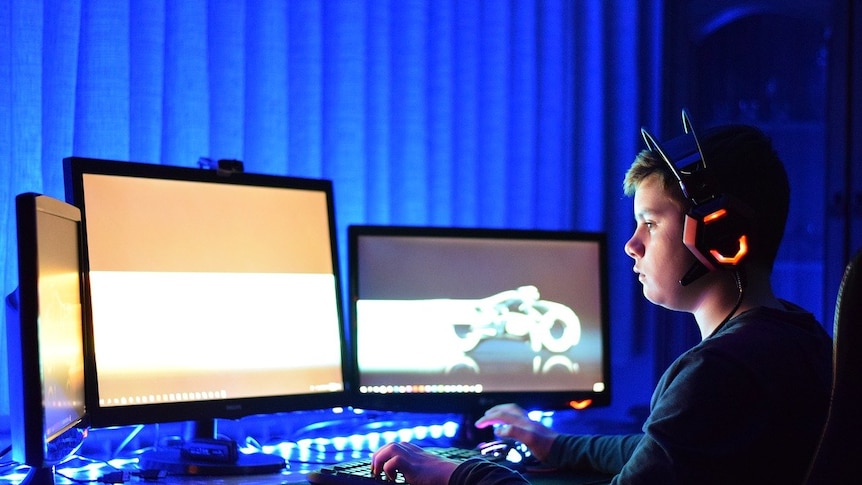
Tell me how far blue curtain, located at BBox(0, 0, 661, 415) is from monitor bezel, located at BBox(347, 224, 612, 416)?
Result: 248 mm

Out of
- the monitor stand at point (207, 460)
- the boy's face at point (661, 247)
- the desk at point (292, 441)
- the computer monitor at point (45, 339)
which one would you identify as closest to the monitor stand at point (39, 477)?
the computer monitor at point (45, 339)

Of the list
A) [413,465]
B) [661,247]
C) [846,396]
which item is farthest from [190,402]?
[846,396]

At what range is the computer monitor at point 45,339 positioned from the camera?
1059 mm

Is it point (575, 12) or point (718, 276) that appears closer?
point (718, 276)

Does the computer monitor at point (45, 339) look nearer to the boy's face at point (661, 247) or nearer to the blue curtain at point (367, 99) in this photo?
the blue curtain at point (367, 99)

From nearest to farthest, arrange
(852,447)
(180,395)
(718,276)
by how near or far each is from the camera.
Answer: (852,447), (718,276), (180,395)

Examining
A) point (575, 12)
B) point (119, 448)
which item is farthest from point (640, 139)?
point (119, 448)

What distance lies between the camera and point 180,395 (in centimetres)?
155

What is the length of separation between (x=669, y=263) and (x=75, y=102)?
120 centimetres

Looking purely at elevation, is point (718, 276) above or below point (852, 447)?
above

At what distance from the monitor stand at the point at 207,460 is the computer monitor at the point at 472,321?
0.33 m

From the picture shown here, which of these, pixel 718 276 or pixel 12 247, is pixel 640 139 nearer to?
pixel 718 276

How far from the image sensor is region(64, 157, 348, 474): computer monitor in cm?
149

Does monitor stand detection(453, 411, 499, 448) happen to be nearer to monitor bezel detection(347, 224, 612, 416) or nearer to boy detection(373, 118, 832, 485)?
monitor bezel detection(347, 224, 612, 416)
